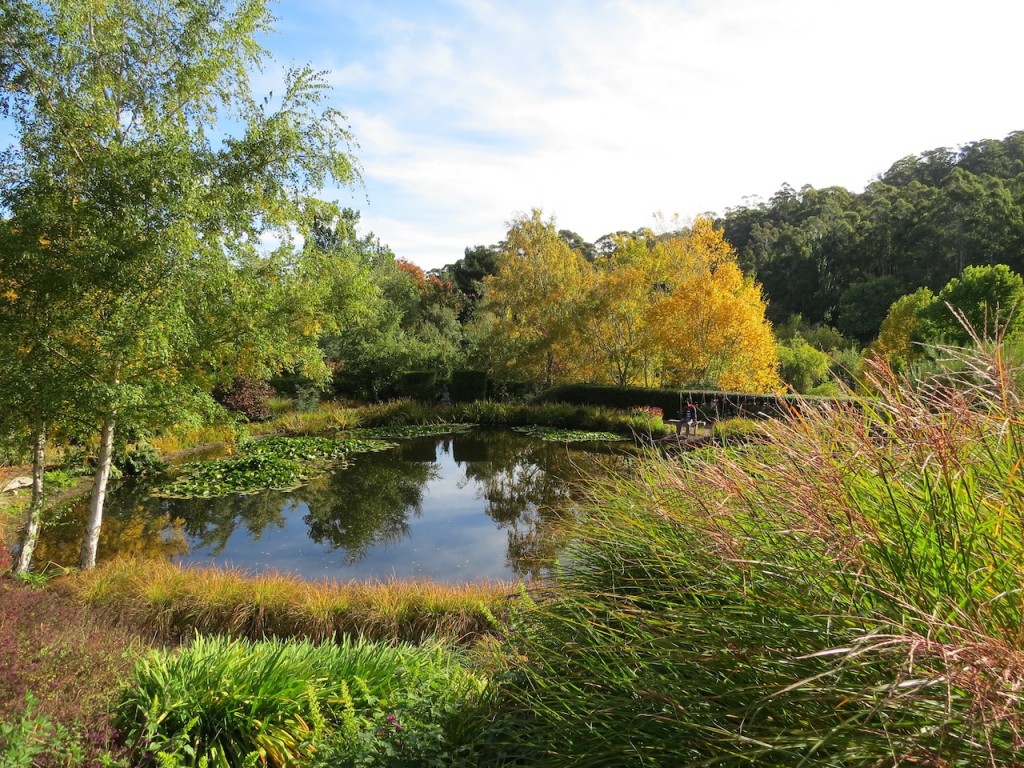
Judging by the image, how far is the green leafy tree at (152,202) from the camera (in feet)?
17.8

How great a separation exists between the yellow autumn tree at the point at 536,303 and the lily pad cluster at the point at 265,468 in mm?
8302

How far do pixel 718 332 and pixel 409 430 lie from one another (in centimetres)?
1003

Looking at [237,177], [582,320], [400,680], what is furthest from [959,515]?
[582,320]

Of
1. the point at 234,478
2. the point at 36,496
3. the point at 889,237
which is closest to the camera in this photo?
the point at 36,496

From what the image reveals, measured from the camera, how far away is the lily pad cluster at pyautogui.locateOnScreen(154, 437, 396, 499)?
11.2 metres

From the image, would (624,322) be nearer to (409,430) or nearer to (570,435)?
(570,435)

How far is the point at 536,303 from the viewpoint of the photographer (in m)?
22.7

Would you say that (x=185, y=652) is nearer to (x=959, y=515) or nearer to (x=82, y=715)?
(x=82, y=715)

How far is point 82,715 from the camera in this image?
2.41 meters

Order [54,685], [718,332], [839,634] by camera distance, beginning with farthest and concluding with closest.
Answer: [718,332]
[54,685]
[839,634]

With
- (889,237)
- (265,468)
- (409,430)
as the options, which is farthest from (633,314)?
(889,237)

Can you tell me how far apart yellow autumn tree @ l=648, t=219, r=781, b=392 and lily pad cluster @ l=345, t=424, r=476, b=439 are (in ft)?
23.8

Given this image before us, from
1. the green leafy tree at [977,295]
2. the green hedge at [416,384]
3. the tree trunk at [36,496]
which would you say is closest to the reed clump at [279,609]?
the tree trunk at [36,496]

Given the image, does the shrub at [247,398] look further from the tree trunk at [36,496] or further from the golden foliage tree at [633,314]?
the tree trunk at [36,496]
